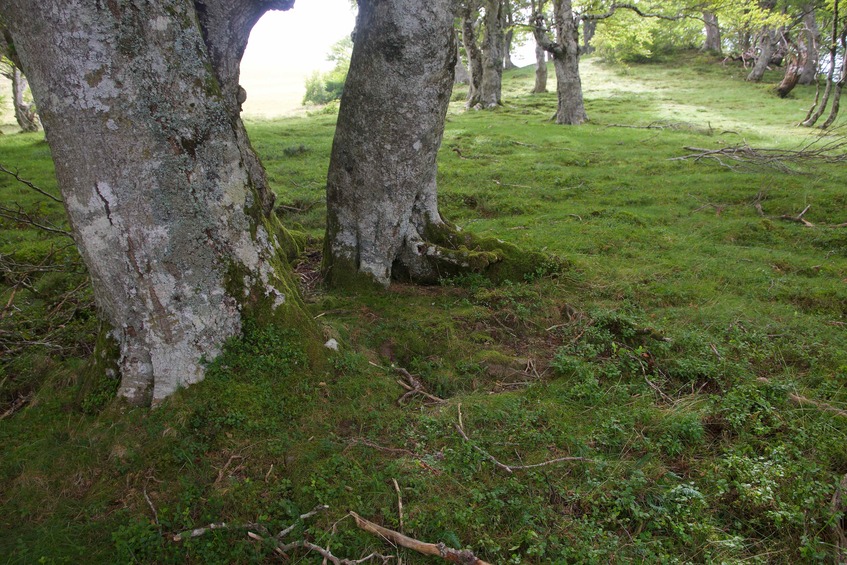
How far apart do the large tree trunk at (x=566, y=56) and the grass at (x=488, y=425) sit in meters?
13.4

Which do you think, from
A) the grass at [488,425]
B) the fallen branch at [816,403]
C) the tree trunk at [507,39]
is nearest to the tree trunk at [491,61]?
the tree trunk at [507,39]

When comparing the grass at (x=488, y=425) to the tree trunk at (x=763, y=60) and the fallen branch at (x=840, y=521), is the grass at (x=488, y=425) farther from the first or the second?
the tree trunk at (x=763, y=60)

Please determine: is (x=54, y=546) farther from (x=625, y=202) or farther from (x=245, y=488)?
(x=625, y=202)

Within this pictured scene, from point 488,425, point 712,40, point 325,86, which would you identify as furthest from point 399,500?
point 712,40

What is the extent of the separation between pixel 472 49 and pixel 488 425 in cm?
2257

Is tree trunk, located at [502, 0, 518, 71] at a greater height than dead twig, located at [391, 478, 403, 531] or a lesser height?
greater

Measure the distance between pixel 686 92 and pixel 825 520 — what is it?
102 feet

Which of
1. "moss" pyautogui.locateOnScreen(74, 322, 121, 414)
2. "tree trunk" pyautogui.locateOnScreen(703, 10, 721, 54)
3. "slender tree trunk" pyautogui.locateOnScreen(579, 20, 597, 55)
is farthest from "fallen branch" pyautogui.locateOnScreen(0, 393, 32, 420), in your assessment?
"slender tree trunk" pyautogui.locateOnScreen(579, 20, 597, 55)

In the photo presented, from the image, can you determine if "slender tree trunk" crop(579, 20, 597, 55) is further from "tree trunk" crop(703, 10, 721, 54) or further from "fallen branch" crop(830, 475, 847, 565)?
"fallen branch" crop(830, 475, 847, 565)

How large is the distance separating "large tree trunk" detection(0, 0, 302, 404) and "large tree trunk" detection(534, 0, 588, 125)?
17.6 m

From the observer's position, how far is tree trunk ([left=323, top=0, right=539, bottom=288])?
15.9 feet

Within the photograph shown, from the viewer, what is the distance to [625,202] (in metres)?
10.3

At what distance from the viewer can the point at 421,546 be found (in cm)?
282

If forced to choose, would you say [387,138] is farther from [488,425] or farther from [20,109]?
[20,109]
